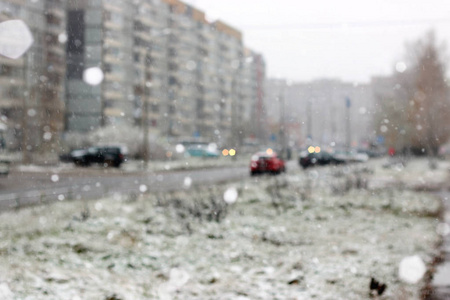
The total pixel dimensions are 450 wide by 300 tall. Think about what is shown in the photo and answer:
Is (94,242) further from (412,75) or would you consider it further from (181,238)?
(412,75)

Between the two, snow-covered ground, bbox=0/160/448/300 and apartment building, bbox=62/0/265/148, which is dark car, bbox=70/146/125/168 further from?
snow-covered ground, bbox=0/160/448/300

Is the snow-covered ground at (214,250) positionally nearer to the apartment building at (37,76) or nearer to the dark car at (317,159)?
the dark car at (317,159)

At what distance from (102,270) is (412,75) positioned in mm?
42151

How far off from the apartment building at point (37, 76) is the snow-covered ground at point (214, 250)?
3744 cm

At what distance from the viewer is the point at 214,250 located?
28.0 ft

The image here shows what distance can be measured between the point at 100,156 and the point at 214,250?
1217 inches

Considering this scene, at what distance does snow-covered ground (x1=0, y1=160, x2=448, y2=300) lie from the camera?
6414 millimetres

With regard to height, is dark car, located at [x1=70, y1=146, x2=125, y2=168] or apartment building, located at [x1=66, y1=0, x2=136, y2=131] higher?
apartment building, located at [x1=66, y1=0, x2=136, y2=131]

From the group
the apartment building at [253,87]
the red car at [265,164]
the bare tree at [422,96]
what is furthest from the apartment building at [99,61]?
the red car at [265,164]

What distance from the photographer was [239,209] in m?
13.2

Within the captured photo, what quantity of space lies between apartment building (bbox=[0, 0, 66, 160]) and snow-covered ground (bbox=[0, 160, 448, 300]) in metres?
37.4

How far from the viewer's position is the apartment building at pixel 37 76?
56.1 meters

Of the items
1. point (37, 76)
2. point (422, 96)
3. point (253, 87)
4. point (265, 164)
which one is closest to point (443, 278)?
point (265, 164)

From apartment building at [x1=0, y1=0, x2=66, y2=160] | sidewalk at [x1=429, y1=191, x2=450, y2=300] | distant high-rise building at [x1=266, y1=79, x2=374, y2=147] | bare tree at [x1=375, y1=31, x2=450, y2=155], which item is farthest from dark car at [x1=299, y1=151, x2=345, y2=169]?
distant high-rise building at [x1=266, y1=79, x2=374, y2=147]
